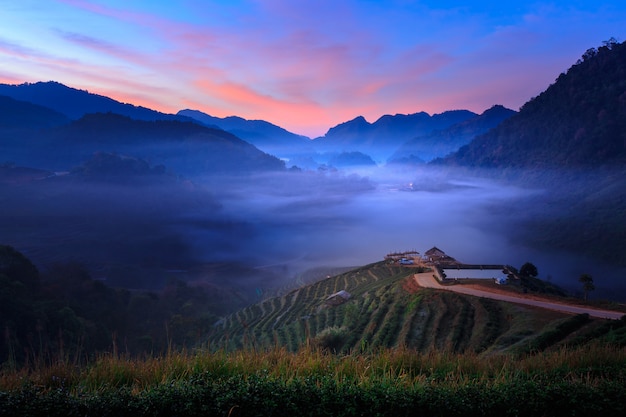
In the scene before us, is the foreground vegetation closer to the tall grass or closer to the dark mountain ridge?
the tall grass

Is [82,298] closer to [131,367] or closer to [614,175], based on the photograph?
[131,367]

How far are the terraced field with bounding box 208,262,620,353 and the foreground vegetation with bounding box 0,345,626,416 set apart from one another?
903cm

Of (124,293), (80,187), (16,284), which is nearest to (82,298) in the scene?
(124,293)

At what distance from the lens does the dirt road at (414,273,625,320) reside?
26688 mm

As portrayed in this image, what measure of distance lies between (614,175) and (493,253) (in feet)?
225

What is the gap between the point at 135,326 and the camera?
68500mm

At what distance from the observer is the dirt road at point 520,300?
26688 mm

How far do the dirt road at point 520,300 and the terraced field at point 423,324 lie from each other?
1.12m

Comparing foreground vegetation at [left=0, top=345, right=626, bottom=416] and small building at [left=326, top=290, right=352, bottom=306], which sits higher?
foreground vegetation at [left=0, top=345, right=626, bottom=416]

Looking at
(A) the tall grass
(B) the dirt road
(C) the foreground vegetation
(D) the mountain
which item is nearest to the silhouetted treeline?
(B) the dirt road

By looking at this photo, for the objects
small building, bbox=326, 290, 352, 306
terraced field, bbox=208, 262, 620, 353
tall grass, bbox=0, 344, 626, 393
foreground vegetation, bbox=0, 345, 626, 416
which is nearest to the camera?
foreground vegetation, bbox=0, 345, 626, 416

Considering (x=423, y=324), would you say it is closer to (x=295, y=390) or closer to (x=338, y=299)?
(x=338, y=299)

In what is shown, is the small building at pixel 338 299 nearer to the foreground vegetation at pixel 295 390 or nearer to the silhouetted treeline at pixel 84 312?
the silhouetted treeline at pixel 84 312

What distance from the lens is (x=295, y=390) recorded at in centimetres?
Answer: 563
